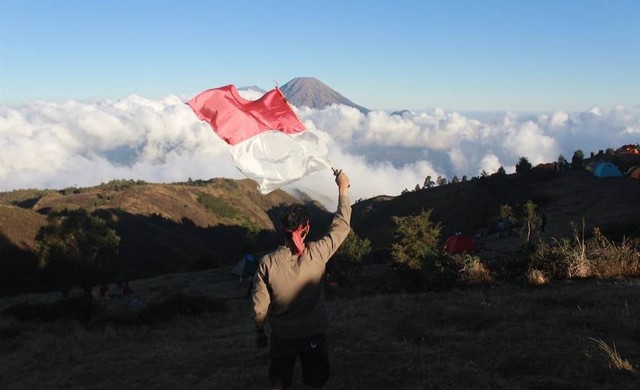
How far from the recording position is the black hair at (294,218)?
167 inches

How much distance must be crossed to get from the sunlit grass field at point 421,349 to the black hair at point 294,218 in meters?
2.53

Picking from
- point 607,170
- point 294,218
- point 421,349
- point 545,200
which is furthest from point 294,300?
point 607,170

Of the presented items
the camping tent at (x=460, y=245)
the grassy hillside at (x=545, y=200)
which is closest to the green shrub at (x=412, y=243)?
the camping tent at (x=460, y=245)


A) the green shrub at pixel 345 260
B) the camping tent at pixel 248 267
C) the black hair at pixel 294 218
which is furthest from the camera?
the camping tent at pixel 248 267

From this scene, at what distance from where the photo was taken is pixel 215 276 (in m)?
36.1

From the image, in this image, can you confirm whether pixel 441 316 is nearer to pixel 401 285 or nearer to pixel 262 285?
pixel 262 285

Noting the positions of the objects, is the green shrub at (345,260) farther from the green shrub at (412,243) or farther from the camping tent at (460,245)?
the camping tent at (460,245)

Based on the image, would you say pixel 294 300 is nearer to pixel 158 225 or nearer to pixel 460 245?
pixel 460 245

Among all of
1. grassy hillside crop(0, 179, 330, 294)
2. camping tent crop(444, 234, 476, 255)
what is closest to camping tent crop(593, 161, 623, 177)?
camping tent crop(444, 234, 476, 255)

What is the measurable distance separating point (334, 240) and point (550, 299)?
248 inches

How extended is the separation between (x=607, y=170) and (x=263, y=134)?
55028mm

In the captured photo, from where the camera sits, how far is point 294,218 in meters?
4.25

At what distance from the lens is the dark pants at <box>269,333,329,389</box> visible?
4.39 metres

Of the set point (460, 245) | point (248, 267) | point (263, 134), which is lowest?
point (248, 267)
